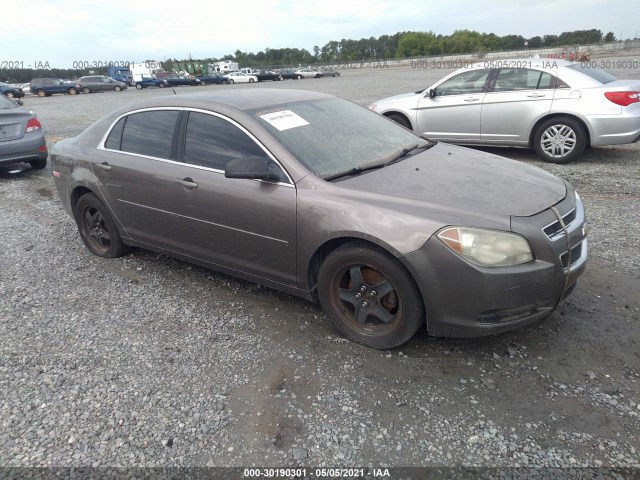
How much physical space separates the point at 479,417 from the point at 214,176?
7.61 feet

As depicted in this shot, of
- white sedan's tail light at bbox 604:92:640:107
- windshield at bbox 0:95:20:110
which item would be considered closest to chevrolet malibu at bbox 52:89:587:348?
white sedan's tail light at bbox 604:92:640:107

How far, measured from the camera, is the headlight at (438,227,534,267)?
2.55 m

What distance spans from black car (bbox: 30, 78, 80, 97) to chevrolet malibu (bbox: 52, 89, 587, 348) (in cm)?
4165

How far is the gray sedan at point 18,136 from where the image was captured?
7809 mm

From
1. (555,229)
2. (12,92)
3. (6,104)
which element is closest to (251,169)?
(555,229)

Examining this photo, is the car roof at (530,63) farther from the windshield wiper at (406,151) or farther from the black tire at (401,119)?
the windshield wiper at (406,151)

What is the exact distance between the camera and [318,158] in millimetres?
3217

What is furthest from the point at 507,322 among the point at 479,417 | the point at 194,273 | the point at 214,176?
the point at 194,273

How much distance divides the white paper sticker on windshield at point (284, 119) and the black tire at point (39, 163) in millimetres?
6865

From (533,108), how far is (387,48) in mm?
135522

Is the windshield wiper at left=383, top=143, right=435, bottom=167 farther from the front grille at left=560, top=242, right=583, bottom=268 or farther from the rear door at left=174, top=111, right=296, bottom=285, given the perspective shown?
the front grille at left=560, top=242, right=583, bottom=268

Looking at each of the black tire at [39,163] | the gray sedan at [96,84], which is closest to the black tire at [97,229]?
the black tire at [39,163]

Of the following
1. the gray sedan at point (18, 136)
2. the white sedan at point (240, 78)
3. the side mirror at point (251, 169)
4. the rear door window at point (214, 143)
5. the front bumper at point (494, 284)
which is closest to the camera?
the front bumper at point (494, 284)

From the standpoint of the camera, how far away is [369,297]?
2.93 metres
